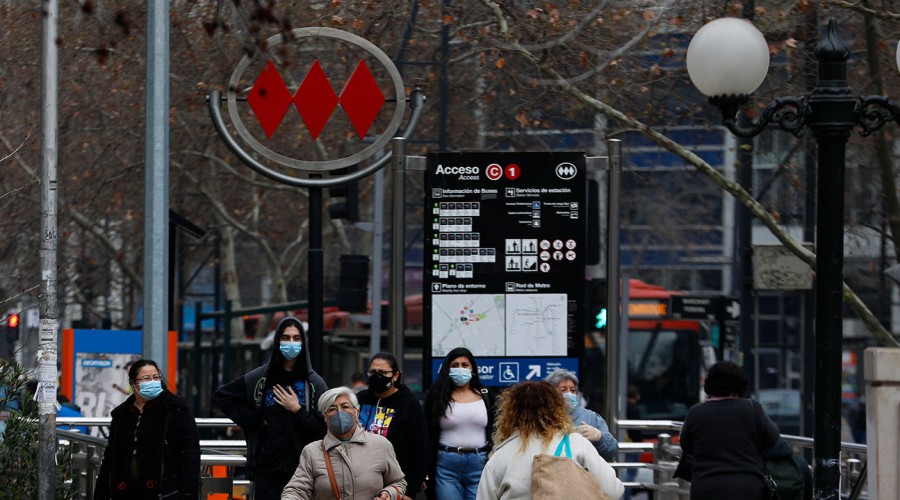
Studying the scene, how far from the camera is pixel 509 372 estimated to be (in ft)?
36.8

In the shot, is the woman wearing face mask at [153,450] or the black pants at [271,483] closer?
the woman wearing face mask at [153,450]

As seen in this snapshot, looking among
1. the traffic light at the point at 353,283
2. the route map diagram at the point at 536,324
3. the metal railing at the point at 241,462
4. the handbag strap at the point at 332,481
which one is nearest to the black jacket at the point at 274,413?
the metal railing at the point at 241,462

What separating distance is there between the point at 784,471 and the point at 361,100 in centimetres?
431

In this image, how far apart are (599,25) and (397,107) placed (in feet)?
Result: 24.2

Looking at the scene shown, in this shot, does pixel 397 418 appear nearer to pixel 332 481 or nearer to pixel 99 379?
pixel 332 481

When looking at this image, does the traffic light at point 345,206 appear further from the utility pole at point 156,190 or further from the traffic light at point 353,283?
the traffic light at point 353,283

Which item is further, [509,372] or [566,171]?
[566,171]

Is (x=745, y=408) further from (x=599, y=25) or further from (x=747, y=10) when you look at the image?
(x=599, y=25)

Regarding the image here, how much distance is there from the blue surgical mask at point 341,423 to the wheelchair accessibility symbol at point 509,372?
10.3 ft

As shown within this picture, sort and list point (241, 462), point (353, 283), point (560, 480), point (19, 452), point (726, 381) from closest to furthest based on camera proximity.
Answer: point (560, 480)
point (726, 381)
point (241, 462)
point (19, 452)
point (353, 283)

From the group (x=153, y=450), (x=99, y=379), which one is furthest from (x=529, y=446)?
(x=99, y=379)

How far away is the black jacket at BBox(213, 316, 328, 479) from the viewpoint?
9.43 meters

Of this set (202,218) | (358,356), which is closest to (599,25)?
(358,356)

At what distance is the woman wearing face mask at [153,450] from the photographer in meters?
9.30
